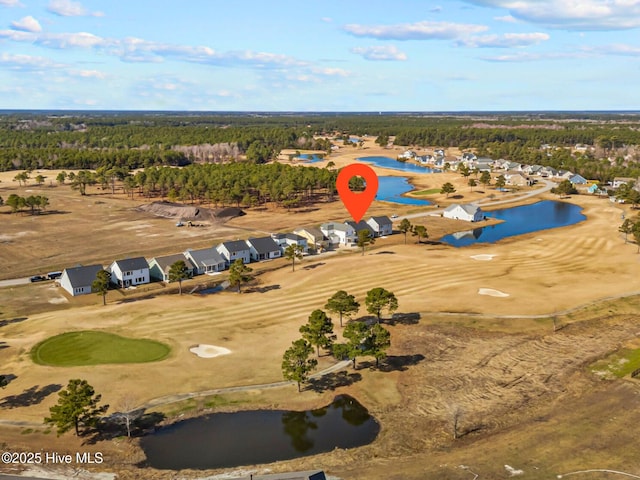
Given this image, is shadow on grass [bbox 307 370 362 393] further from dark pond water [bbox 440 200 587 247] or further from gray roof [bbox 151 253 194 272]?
dark pond water [bbox 440 200 587 247]

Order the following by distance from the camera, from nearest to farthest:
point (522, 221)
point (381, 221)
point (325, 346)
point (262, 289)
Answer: point (325, 346) → point (262, 289) → point (381, 221) → point (522, 221)

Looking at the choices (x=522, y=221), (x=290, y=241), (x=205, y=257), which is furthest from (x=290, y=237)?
(x=522, y=221)

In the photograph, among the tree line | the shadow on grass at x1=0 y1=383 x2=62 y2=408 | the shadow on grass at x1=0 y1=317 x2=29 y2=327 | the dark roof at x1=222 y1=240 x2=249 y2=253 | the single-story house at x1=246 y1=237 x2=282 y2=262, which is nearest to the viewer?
the shadow on grass at x1=0 y1=383 x2=62 y2=408

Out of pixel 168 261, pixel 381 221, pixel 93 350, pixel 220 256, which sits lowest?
pixel 93 350

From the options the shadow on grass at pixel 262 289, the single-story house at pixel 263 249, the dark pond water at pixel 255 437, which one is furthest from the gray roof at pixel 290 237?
the dark pond water at pixel 255 437

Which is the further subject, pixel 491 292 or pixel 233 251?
pixel 233 251

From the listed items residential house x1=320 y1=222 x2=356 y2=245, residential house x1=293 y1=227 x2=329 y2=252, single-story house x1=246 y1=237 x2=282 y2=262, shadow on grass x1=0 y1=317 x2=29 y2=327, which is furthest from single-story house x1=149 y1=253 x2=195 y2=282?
residential house x1=320 y1=222 x2=356 y2=245

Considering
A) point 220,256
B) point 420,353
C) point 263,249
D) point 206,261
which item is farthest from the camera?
point 263,249

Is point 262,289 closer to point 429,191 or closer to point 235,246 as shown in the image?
point 235,246
